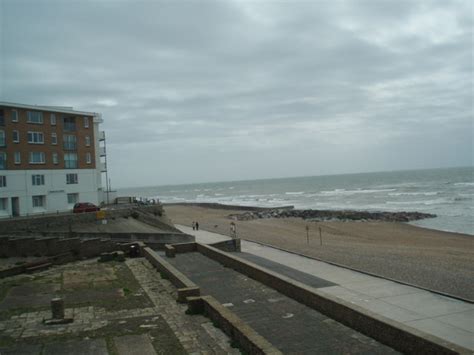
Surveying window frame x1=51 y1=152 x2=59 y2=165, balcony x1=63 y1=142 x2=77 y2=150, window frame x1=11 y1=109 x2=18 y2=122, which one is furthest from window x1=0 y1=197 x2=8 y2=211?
balcony x1=63 y1=142 x2=77 y2=150

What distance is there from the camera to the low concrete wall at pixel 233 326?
804cm

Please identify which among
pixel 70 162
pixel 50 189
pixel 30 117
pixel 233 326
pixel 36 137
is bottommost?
pixel 233 326

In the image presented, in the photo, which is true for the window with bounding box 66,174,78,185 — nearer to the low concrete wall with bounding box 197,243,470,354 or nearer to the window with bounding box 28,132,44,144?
the window with bounding box 28,132,44,144

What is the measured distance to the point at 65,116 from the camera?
43.0m

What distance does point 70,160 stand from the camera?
42.9 m

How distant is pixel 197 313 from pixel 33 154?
33565 millimetres

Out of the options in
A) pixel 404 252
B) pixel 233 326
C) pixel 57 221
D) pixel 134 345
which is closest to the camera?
pixel 134 345

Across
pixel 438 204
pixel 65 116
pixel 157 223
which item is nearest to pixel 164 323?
pixel 157 223

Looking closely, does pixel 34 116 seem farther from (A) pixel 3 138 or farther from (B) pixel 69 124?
(B) pixel 69 124

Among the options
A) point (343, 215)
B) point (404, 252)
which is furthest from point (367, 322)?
point (343, 215)

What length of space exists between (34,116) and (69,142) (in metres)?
4.16

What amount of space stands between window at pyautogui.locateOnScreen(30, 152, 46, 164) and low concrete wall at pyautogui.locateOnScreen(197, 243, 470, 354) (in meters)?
31.7

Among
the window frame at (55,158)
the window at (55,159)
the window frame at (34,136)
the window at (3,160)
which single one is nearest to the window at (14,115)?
the window frame at (34,136)

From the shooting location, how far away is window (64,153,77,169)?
139ft
